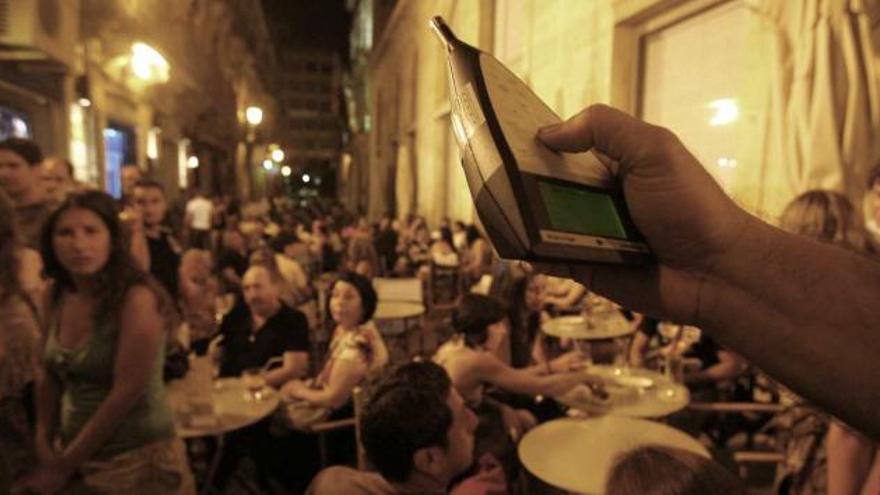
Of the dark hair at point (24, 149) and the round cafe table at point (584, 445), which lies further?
the dark hair at point (24, 149)

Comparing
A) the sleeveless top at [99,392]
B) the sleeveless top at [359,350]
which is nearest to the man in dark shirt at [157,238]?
the sleeveless top at [359,350]

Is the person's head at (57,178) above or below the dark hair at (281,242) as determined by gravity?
above

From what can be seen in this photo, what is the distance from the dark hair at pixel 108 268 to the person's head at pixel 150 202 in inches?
76.9

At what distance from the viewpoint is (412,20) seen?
1617cm

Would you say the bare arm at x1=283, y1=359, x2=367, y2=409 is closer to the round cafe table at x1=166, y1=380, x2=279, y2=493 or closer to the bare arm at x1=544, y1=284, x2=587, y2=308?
the round cafe table at x1=166, y1=380, x2=279, y2=493

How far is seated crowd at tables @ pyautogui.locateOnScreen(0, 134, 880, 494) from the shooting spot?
1.84 metres

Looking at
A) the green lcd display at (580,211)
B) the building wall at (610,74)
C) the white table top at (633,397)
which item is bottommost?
the white table top at (633,397)

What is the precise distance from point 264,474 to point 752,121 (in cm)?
375

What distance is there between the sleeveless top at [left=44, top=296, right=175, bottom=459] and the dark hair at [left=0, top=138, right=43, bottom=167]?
1474 mm

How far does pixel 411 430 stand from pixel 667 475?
0.77m

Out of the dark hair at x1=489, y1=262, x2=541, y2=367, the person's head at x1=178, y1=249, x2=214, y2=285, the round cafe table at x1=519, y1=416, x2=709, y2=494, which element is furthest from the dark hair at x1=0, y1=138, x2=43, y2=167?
the round cafe table at x1=519, y1=416, x2=709, y2=494

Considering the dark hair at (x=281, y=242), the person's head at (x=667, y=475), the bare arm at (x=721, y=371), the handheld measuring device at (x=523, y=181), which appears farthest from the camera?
the dark hair at (x=281, y=242)

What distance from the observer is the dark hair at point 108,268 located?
6.51ft

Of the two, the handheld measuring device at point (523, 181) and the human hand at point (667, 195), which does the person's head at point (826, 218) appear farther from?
the handheld measuring device at point (523, 181)
